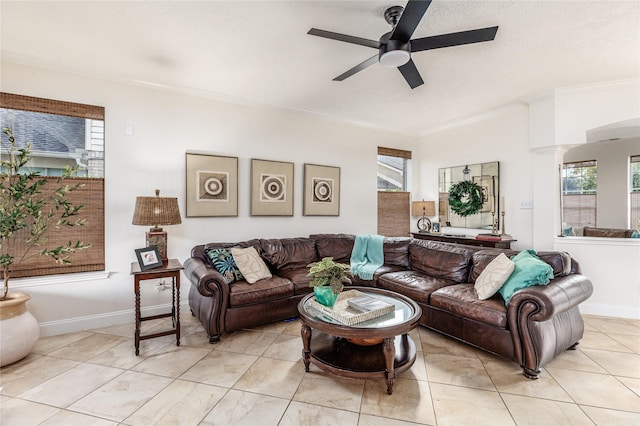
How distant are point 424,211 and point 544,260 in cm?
238

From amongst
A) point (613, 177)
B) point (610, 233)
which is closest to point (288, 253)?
point (610, 233)

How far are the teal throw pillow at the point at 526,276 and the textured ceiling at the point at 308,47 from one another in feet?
6.27

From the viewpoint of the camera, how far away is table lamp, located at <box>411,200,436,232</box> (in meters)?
5.02

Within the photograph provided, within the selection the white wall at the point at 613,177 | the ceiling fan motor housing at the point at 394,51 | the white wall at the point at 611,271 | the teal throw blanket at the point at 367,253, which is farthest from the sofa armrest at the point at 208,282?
the white wall at the point at 613,177

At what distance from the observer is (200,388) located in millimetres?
2051

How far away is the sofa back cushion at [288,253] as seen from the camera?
3686mm

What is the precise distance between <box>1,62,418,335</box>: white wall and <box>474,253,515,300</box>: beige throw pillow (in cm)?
245

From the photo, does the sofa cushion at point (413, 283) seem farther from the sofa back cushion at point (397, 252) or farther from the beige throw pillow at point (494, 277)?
the beige throw pillow at point (494, 277)

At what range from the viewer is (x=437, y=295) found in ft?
9.28

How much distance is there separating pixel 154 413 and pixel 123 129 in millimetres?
2849

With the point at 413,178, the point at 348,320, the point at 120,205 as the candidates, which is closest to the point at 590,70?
the point at 413,178

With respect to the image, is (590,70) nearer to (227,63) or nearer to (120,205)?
(227,63)

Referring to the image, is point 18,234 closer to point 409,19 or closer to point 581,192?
point 409,19

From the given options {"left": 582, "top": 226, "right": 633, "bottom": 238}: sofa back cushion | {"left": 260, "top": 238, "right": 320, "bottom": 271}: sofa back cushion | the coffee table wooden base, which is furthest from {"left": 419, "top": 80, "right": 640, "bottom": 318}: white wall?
{"left": 260, "top": 238, "right": 320, "bottom": 271}: sofa back cushion
